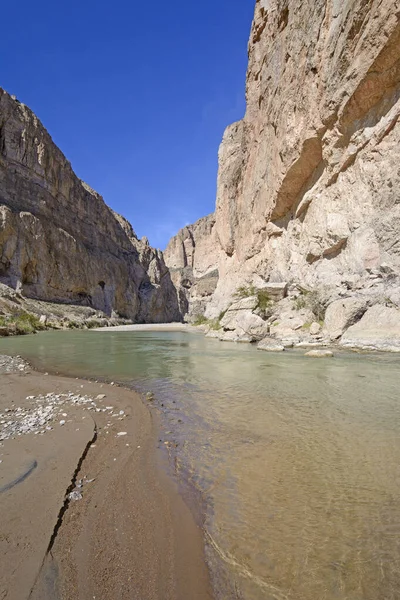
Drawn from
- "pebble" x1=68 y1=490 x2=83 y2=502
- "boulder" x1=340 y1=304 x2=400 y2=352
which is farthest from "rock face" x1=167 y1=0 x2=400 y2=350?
"pebble" x1=68 y1=490 x2=83 y2=502

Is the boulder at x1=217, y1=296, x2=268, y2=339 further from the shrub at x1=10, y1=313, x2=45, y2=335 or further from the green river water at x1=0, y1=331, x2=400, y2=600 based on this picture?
the shrub at x1=10, y1=313, x2=45, y2=335

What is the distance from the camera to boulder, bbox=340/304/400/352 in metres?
15.7

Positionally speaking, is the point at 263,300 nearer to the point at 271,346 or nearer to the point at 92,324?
the point at 271,346

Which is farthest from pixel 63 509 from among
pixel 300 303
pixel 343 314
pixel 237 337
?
pixel 300 303

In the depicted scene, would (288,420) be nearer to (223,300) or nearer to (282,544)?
(282,544)

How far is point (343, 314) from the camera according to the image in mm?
18594

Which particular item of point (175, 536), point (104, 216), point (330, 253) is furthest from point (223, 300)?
point (104, 216)

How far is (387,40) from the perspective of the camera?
18.8 metres

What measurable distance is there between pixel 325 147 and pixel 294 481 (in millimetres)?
27381

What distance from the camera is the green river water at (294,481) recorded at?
236 centimetres

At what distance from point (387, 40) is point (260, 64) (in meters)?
26.8

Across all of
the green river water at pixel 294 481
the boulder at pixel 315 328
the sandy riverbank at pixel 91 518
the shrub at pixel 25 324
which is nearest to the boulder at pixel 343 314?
the boulder at pixel 315 328

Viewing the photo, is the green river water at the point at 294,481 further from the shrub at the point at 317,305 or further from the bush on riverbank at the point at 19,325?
the bush on riverbank at the point at 19,325

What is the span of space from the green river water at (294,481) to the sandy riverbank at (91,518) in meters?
0.30
